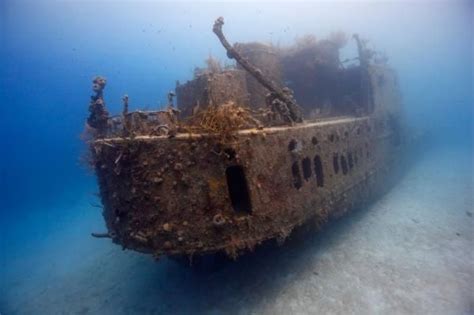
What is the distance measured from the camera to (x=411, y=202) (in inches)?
488

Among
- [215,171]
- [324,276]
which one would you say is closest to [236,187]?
[215,171]

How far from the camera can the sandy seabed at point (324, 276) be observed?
6891 mm

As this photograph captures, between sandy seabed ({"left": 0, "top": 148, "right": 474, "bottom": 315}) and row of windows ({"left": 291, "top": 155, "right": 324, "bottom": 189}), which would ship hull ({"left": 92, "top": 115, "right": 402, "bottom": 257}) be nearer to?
A: row of windows ({"left": 291, "top": 155, "right": 324, "bottom": 189})

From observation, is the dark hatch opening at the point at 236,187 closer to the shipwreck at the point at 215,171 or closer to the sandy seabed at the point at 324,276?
the shipwreck at the point at 215,171

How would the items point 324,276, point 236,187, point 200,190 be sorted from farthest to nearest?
point 324,276 < point 236,187 < point 200,190

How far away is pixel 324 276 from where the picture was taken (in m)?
7.68

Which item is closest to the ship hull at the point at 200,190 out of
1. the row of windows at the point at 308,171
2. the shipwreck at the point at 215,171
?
the shipwreck at the point at 215,171

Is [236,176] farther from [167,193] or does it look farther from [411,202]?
[411,202]

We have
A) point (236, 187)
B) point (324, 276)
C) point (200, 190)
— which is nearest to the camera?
point (200, 190)

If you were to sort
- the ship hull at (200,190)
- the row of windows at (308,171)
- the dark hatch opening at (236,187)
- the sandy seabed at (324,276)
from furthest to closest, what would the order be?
the row of windows at (308,171)
the sandy seabed at (324,276)
the dark hatch opening at (236,187)
the ship hull at (200,190)

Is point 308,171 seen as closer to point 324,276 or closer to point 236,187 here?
point 236,187

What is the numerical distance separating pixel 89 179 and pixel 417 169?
5109cm

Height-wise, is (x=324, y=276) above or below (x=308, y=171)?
below

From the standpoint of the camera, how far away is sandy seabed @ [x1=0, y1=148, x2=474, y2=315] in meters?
6.89
